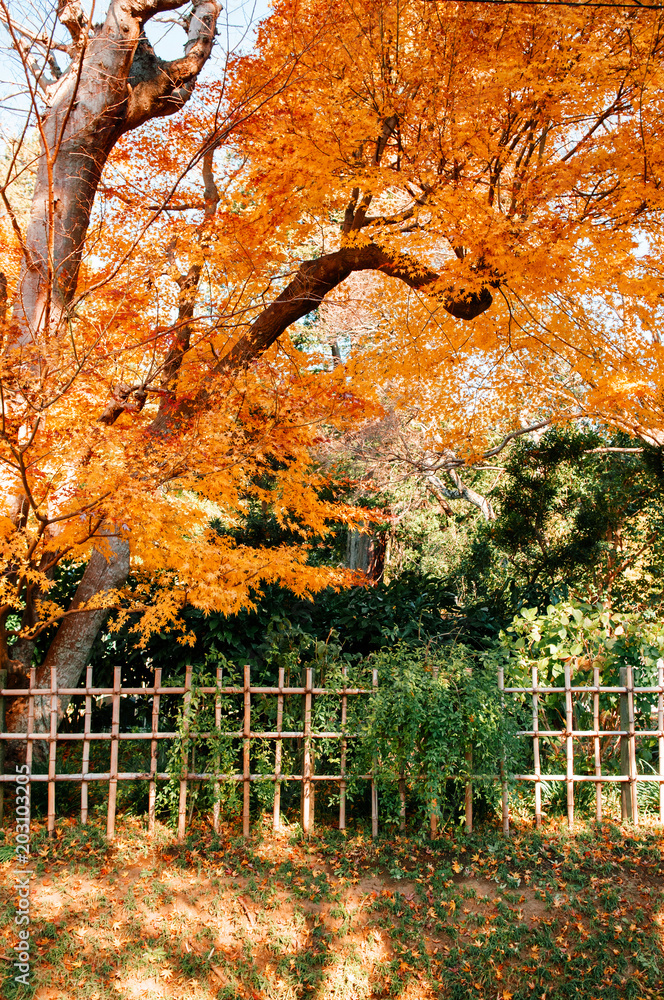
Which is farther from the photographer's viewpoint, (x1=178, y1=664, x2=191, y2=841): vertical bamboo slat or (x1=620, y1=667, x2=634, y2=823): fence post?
(x1=620, y1=667, x2=634, y2=823): fence post

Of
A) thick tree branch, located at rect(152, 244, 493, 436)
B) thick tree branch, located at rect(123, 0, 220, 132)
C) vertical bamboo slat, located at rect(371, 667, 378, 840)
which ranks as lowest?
vertical bamboo slat, located at rect(371, 667, 378, 840)

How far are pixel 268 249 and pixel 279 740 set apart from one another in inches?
178

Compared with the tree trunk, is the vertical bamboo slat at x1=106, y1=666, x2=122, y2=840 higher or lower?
lower

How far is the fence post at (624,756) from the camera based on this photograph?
17.1ft

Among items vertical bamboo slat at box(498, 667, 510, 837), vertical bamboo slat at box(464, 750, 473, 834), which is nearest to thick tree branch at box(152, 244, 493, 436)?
vertical bamboo slat at box(498, 667, 510, 837)

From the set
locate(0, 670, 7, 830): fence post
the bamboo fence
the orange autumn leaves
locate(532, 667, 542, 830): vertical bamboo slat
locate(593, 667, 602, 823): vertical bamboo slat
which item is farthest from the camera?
locate(593, 667, 602, 823): vertical bamboo slat

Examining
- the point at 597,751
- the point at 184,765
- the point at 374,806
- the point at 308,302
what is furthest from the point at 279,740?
the point at 308,302

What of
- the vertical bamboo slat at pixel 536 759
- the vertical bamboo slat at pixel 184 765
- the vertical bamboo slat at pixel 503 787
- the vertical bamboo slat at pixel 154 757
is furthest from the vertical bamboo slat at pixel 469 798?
the vertical bamboo slat at pixel 154 757

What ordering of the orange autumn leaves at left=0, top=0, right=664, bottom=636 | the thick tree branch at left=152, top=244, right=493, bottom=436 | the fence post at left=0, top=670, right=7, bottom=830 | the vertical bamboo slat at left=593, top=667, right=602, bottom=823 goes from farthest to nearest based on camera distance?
the thick tree branch at left=152, top=244, right=493, bottom=436 < the vertical bamboo slat at left=593, top=667, right=602, bottom=823 < the fence post at left=0, top=670, right=7, bottom=830 < the orange autumn leaves at left=0, top=0, right=664, bottom=636

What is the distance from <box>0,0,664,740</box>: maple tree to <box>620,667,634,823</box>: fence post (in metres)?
2.44

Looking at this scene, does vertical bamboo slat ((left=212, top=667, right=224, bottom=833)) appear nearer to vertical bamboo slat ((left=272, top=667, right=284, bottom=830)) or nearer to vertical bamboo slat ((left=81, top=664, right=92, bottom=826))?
vertical bamboo slat ((left=272, top=667, right=284, bottom=830))

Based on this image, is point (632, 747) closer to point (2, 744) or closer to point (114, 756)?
point (114, 756)

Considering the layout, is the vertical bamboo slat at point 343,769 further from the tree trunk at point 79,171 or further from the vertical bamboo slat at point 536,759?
A: the tree trunk at point 79,171

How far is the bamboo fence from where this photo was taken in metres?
4.78
